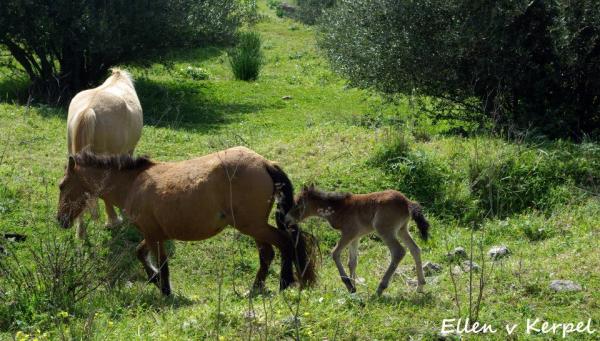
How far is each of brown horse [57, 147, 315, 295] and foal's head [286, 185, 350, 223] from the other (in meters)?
0.08

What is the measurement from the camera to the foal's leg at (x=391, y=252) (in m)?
6.72

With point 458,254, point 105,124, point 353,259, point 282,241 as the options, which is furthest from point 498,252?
point 105,124

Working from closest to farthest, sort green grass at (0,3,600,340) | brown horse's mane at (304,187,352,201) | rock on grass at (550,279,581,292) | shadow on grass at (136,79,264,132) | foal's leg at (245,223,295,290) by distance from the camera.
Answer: green grass at (0,3,600,340)
rock on grass at (550,279,581,292)
brown horse's mane at (304,187,352,201)
foal's leg at (245,223,295,290)
shadow on grass at (136,79,264,132)

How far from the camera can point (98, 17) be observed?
625 inches

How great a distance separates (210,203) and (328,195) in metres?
1.14

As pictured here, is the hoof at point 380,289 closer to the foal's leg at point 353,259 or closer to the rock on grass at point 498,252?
the foal's leg at point 353,259

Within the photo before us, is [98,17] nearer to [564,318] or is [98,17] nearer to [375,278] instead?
[375,278]

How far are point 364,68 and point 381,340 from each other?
926 cm

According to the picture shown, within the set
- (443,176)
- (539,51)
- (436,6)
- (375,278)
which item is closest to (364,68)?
(436,6)

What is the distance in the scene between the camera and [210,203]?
7.46 m

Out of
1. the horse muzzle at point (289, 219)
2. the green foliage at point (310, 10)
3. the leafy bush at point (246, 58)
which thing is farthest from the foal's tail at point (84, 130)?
the green foliage at point (310, 10)

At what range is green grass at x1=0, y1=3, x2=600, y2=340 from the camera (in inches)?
230

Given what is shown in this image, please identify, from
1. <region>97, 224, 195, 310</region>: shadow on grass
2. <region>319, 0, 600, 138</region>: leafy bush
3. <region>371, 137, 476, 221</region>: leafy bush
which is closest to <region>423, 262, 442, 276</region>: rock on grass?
<region>371, 137, 476, 221</region>: leafy bush

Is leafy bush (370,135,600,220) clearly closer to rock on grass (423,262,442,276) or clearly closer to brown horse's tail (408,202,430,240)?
rock on grass (423,262,442,276)
